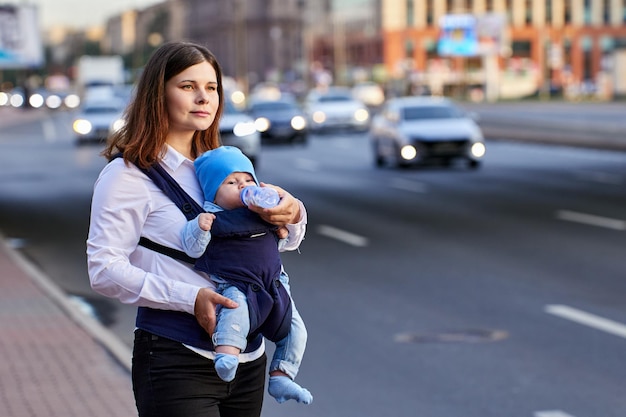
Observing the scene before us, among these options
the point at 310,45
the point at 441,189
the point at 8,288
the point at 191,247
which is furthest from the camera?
the point at 310,45

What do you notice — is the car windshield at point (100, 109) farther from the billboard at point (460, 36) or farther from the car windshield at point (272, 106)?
the billboard at point (460, 36)

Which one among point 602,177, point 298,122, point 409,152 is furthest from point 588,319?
point 298,122

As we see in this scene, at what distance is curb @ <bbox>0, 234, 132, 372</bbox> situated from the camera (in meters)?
9.29

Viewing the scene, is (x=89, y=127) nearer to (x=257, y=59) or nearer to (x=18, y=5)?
(x=18, y=5)

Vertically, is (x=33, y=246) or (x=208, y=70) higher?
(x=208, y=70)

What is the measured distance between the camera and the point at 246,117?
103ft

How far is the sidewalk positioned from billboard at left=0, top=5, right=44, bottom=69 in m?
23.5

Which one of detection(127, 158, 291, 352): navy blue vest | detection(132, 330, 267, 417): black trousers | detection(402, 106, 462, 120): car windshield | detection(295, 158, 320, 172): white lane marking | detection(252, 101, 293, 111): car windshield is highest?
detection(127, 158, 291, 352): navy blue vest

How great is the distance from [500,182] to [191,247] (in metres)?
23.1

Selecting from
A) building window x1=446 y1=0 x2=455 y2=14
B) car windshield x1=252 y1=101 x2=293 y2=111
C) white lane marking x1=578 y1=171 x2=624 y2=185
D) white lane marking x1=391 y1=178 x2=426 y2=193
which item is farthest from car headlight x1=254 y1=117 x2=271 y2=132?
building window x1=446 y1=0 x2=455 y2=14

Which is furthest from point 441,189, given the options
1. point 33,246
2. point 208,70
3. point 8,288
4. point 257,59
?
point 257,59

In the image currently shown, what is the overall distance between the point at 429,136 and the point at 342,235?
13308 mm

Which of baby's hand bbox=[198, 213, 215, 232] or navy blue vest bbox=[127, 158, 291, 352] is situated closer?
baby's hand bbox=[198, 213, 215, 232]

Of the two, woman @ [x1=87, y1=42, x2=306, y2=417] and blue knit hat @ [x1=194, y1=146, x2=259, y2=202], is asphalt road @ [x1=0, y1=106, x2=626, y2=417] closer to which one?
woman @ [x1=87, y1=42, x2=306, y2=417]
